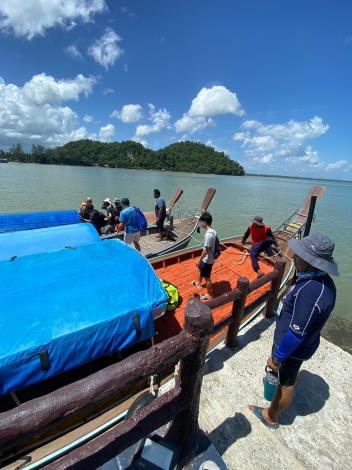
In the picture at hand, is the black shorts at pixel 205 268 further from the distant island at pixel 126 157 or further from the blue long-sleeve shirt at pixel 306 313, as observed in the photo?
the distant island at pixel 126 157

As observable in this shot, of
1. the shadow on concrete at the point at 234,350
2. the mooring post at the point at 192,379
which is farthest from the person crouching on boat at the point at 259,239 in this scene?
the mooring post at the point at 192,379

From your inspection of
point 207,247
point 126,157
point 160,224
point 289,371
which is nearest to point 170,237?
point 160,224

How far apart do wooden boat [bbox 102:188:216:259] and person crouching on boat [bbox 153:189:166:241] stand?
1.33 ft

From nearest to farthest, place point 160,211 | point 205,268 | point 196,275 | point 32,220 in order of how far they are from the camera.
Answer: point 205,268 → point 196,275 → point 32,220 → point 160,211

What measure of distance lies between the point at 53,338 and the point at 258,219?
5836 millimetres

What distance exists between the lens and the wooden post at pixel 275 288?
441cm

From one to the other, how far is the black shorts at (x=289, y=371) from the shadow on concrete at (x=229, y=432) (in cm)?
81

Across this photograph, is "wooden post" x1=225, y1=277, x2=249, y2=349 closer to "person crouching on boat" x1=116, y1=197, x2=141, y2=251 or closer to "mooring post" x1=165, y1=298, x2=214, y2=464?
"mooring post" x1=165, y1=298, x2=214, y2=464

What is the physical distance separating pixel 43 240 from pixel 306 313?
5201 millimetres

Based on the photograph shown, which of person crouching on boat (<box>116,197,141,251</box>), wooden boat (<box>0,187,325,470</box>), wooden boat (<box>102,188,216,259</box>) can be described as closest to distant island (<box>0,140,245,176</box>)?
wooden boat (<box>102,188,216,259</box>)

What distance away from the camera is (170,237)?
39.8ft

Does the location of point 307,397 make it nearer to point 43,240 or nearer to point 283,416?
point 283,416

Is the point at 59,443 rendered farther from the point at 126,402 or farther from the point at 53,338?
the point at 53,338

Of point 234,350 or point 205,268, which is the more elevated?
point 205,268
